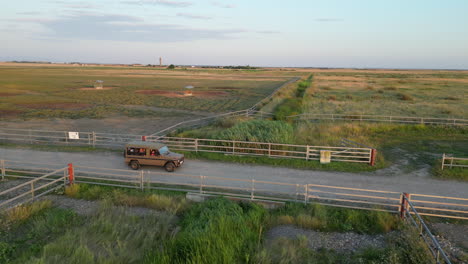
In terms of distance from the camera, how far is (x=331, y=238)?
9.91 m

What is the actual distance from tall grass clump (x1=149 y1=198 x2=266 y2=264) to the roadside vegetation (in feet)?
0.08

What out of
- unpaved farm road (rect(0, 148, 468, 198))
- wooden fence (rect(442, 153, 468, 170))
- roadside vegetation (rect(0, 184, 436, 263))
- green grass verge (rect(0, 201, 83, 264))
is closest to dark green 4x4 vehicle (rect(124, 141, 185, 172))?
unpaved farm road (rect(0, 148, 468, 198))

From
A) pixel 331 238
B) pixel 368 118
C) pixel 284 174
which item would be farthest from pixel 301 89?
pixel 331 238

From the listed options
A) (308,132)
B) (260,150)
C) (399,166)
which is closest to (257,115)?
(308,132)

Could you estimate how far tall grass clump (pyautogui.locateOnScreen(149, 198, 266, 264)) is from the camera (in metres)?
7.43

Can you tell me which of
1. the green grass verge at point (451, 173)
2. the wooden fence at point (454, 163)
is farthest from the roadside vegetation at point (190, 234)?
the wooden fence at point (454, 163)

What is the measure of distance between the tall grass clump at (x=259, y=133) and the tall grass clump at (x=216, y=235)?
8646 millimetres

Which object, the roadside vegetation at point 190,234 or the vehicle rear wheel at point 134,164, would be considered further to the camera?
the vehicle rear wheel at point 134,164

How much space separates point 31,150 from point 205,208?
48.1 feet

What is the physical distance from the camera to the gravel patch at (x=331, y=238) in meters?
9.41

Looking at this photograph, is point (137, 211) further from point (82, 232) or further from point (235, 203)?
point (235, 203)

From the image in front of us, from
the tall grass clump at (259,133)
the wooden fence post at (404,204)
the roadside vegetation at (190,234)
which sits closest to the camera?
the roadside vegetation at (190,234)

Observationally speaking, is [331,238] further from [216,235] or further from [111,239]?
[111,239]

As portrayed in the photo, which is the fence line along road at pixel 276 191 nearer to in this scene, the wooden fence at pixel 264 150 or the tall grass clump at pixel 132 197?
the tall grass clump at pixel 132 197
